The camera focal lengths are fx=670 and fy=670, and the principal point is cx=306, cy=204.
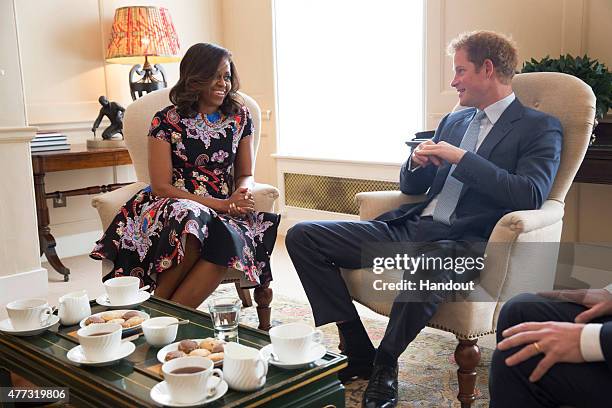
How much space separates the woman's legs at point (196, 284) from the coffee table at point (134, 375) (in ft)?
2.09

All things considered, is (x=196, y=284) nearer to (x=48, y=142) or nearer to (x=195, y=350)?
(x=195, y=350)

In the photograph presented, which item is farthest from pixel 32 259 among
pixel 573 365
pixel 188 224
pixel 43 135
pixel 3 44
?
pixel 573 365

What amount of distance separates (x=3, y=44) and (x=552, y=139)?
255 centimetres

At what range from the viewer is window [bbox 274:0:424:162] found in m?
3.91

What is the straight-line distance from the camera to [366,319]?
296cm

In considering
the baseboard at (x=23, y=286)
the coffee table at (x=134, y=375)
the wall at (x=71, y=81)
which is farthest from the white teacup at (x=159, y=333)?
the wall at (x=71, y=81)

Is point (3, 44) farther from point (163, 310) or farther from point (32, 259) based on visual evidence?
point (163, 310)

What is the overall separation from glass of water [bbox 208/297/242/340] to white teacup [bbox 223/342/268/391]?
0.26 m

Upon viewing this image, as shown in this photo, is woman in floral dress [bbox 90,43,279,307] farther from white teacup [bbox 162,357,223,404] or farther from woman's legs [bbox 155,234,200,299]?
white teacup [bbox 162,357,223,404]

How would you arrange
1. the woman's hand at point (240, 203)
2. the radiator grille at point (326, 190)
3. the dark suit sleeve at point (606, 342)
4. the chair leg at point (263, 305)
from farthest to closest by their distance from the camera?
1. the radiator grille at point (326, 190)
2. the chair leg at point (263, 305)
3. the woman's hand at point (240, 203)
4. the dark suit sleeve at point (606, 342)

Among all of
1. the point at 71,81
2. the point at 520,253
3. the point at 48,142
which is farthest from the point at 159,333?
the point at 71,81

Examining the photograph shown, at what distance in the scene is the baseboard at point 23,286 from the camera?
331 cm

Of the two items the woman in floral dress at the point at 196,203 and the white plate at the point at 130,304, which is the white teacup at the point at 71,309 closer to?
the white plate at the point at 130,304

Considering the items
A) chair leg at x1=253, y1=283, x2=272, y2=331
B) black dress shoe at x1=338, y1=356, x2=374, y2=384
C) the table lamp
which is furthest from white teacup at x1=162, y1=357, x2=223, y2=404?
the table lamp
